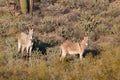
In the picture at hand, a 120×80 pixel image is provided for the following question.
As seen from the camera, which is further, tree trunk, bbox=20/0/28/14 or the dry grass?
tree trunk, bbox=20/0/28/14

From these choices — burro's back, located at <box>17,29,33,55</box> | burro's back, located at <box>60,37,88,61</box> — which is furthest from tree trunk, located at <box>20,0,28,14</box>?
burro's back, located at <box>60,37,88,61</box>

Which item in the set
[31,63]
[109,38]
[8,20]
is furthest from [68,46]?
[8,20]

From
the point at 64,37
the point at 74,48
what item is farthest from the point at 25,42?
the point at 64,37

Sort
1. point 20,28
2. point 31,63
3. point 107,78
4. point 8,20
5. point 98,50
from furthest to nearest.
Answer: point 8,20 → point 20,28 → point 98,50 → point 31,63 → point 107,78

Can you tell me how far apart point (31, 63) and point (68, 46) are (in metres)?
2.19

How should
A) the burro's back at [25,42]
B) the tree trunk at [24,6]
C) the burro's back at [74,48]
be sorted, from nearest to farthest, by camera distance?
the burro's back at [74,48] < the burro's back at [25,42] < the tree trunk at [24,6]

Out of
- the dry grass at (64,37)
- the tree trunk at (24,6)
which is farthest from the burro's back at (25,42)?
the tree trunk at (24,6)

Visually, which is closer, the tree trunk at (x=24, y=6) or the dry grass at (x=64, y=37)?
the dry grass at (x=64, y=37)

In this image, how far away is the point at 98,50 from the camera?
59.0ft

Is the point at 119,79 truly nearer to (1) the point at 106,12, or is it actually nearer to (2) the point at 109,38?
(2) the point at 109,38

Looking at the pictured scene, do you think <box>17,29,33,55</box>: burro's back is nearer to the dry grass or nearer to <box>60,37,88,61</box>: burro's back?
the dry grass

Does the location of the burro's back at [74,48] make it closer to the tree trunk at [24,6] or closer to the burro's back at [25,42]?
the burro's back at [25,42]

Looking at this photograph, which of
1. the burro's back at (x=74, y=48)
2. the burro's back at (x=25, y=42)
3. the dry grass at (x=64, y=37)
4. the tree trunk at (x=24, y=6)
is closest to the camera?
the dry grass at (x=64, y=37)

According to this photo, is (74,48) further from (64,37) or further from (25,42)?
(64,37)
